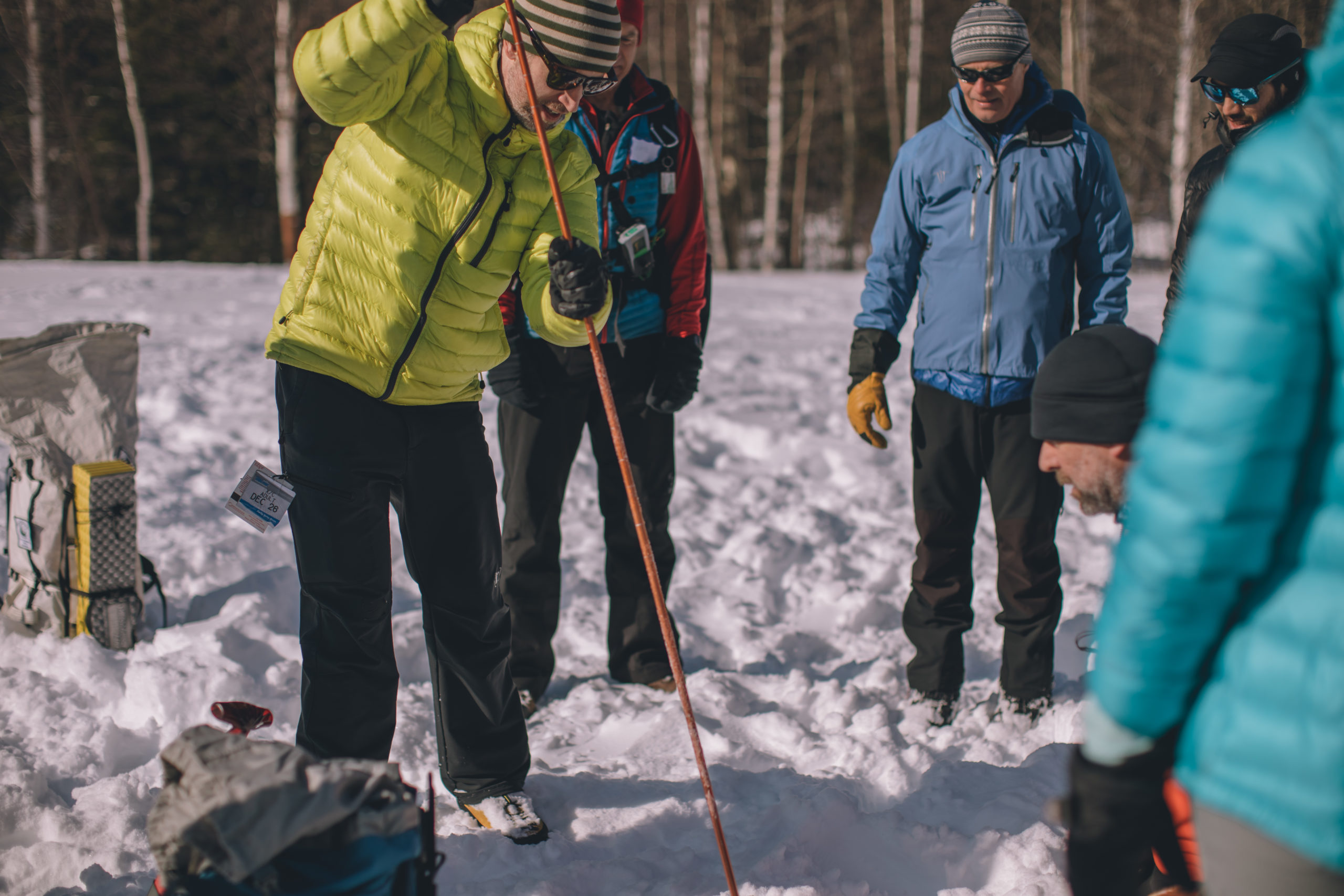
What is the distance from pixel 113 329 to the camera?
11.5ft

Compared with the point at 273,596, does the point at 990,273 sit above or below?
above

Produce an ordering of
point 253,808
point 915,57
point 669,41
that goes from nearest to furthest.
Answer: point 253,808 < point 915,57 < point 669,41

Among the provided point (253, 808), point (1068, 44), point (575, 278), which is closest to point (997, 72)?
point (575, 278)

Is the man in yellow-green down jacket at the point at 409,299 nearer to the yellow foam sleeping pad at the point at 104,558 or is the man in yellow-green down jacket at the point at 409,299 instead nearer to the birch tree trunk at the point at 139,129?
the yellow foam sleeping pad at the point at 104,558

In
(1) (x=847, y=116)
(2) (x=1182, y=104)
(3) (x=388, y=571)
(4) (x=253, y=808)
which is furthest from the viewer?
(1) (x=847, y=116)

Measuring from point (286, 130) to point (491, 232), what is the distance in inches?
633

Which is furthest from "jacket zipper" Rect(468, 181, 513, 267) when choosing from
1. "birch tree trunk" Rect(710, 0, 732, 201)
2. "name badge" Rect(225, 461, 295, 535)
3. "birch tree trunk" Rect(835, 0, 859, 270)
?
"birch tree trunk" Rect(835, 0, 859, 270)

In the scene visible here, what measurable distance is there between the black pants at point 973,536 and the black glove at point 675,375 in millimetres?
761

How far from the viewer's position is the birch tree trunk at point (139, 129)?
17250 millimetres

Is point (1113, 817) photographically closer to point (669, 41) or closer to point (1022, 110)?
point (1022, 110)

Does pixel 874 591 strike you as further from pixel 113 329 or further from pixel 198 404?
pixel 198 404

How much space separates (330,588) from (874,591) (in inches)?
103

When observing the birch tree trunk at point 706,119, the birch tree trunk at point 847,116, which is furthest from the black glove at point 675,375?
the birch tree trunk at point 847,116

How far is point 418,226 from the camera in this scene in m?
2.26
